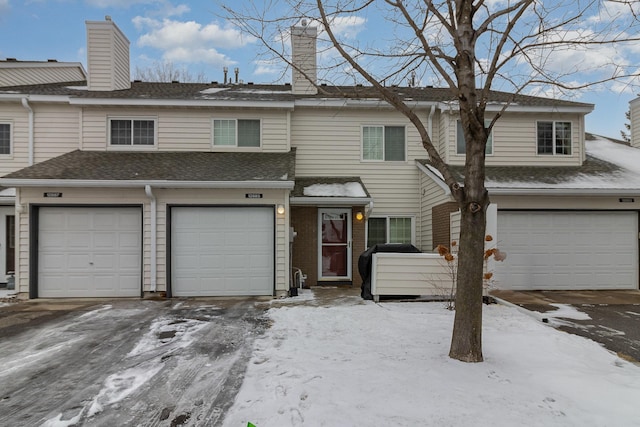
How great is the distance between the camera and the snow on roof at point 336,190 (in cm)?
998

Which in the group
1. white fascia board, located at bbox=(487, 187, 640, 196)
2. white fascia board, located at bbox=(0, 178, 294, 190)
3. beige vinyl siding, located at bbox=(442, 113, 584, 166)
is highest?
beige vinyl siding, located at bbox=(442, 113, 584, 166)

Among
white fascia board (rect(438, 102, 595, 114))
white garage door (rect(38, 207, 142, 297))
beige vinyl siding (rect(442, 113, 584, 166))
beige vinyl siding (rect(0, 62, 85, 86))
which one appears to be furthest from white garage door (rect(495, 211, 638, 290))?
beige vinyl siding (rect(0, 62, 85, 86))

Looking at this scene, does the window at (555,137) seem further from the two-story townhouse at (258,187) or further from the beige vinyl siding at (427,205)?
the beige vinyl siding at (427,205)

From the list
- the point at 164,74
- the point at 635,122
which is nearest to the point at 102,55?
the point at 164,74

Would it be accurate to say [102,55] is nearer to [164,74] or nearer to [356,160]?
[356,160]

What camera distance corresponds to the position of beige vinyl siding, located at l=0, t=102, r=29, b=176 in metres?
10.9

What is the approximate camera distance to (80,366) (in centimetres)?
472

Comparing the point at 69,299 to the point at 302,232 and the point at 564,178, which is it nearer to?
the point at 302,232

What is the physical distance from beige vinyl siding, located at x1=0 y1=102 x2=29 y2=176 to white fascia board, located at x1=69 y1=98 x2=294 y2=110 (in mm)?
1894

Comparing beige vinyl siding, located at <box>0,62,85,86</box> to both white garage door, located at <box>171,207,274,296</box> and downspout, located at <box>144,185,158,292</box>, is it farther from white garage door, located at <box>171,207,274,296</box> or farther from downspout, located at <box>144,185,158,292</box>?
white garage door, located at <box>171,207,274,296</box>

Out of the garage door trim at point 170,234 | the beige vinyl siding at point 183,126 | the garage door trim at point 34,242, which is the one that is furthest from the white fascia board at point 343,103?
the garage door trim at point 34,242

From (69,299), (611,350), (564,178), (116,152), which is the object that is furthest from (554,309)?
(116,152)

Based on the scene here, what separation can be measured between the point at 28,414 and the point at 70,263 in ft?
20.8

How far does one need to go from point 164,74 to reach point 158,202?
69.1 ft
